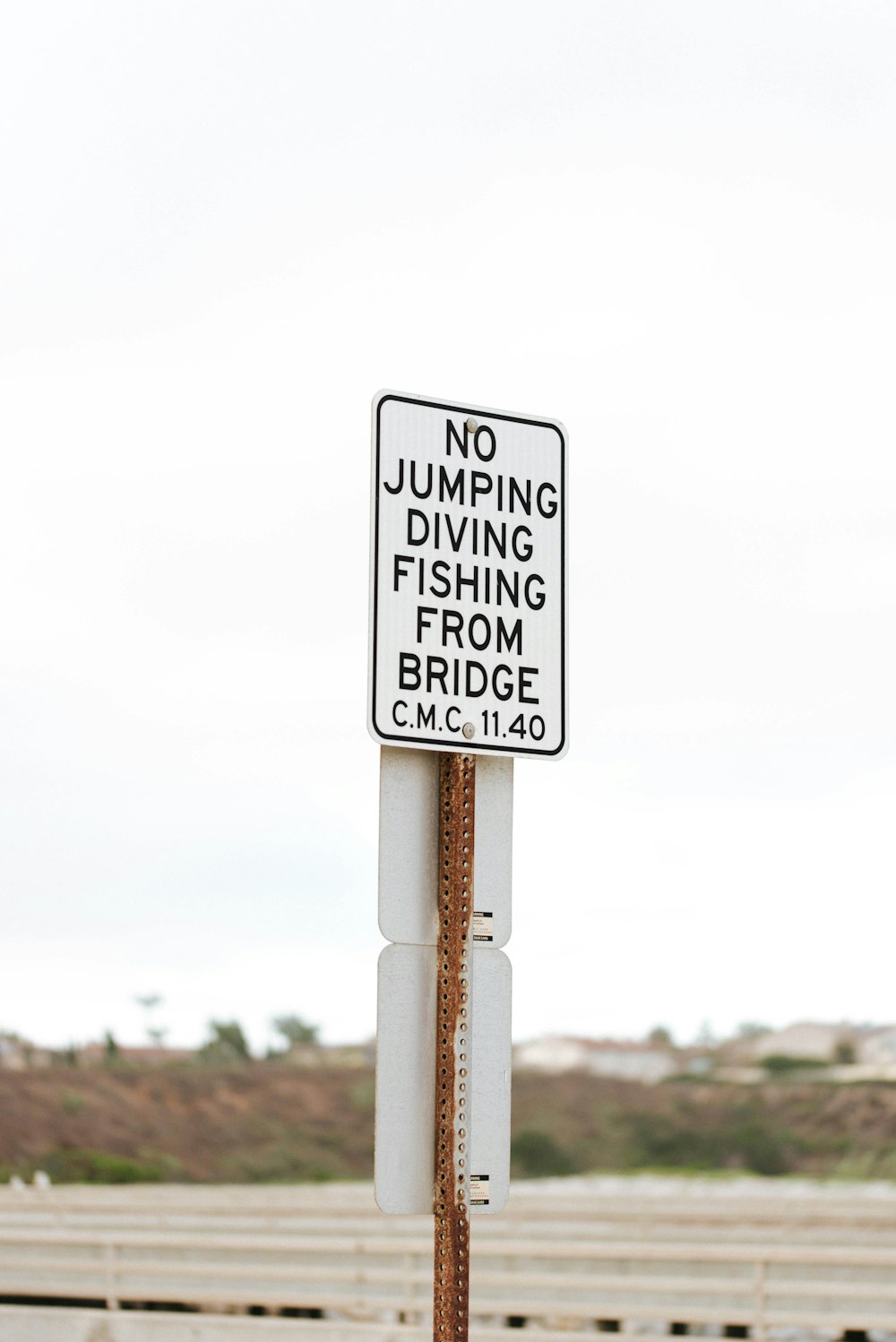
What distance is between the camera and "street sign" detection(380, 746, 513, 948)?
409 centimetres

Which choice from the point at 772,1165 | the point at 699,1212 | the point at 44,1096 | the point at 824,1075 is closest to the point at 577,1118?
the point at 772,1165

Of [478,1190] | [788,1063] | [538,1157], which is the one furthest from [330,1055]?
[478,1190]

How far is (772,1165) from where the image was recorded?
5597cm

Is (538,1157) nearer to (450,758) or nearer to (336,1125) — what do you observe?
(336,1125)

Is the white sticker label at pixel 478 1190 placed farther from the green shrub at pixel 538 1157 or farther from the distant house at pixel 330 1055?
the distant house at pixel 330 1055

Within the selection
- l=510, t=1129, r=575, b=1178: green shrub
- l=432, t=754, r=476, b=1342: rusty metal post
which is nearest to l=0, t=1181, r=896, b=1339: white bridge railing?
l=432, t=754, r=476, b=1342: rusty metal post

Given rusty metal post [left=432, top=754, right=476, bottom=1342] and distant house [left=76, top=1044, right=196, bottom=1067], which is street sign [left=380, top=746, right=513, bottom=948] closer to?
rusty metal post [left=432, top=754, right=476, bottom=1342]

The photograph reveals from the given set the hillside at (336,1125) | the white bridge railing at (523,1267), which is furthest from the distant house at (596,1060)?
the white bridge railing at (523,1267)

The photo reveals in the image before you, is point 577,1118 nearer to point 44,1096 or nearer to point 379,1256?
point 44,1096

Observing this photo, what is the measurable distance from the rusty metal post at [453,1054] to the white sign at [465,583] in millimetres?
167

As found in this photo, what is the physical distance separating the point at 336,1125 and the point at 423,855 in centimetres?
5270

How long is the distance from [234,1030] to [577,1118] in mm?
11380

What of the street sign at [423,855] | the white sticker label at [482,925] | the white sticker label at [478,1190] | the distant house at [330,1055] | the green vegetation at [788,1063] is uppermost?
the street sign at [423,855]

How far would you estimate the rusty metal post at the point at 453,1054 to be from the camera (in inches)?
159
